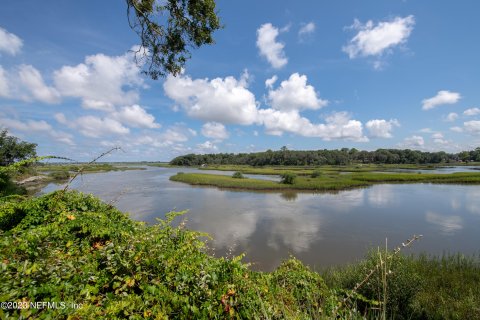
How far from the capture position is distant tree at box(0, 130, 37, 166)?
1303 inches

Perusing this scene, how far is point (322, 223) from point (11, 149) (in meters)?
42.4

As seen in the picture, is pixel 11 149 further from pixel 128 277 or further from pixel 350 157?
pixel 350 157

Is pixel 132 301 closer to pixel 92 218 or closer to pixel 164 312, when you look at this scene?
pixel 164 312

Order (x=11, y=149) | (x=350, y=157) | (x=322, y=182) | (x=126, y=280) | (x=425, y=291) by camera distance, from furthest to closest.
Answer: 1. (x=350, y=157)
2. (x=322, y=182)
3. (x=11, y=149)
4. (x=425, y=291)
5. (x=126, y=280)

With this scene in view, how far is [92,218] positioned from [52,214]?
92 centimetres

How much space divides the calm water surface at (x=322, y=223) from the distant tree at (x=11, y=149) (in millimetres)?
19393

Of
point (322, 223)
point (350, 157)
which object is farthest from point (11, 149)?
point (350, 157)

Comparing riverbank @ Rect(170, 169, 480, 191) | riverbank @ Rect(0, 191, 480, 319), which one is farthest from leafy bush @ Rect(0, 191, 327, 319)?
riverbank @ Rect(170, 169, 480, 191)

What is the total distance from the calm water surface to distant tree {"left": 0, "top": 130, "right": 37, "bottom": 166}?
63.6ft

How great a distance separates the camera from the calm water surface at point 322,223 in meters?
14.8

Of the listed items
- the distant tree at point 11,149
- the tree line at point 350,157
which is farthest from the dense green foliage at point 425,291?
the tree line at point 350,157

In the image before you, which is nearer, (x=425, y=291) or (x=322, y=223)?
(x=425, y=291)

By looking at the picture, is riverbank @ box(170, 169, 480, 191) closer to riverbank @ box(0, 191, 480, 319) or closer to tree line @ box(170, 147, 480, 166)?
riverbank @ box(0, 191, 480, 319)

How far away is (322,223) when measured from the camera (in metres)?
20.5
